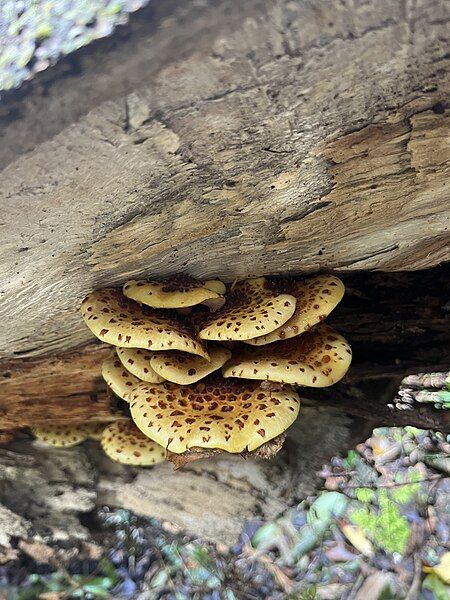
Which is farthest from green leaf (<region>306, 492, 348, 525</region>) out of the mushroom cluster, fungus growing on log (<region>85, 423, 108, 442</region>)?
fungus growing on log (<region>85, 423, 108, 442</region>)

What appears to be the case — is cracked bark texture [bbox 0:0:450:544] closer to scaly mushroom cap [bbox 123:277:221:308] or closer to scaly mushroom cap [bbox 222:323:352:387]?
scaly mushroom cap [bbox 123:277:221:308]

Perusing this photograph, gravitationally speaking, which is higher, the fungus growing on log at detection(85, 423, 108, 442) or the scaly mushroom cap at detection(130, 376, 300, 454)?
the scaly mushroom cap at detection(130, 376, 300, 454)

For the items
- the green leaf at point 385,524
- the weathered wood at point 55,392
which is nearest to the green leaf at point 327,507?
the green leaf at point 385,524

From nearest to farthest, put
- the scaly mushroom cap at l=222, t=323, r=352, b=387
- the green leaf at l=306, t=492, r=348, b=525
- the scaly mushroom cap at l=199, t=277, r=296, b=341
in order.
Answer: the scaly mushroom cap at l=199, t=277, r=296, b=341 < the scaly mushroom cap at l=222, t=323, r=352, b=387 < the green leaf at l=306, t=492, r=348, b=525

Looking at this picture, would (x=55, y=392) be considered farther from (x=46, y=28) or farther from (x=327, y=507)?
(x=46, y=28)

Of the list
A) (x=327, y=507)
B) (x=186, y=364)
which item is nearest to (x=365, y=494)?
(x=327, y=507)

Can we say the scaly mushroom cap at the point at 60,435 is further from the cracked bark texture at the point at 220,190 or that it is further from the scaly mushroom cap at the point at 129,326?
the scaly mushroom cap at the point at 129,326

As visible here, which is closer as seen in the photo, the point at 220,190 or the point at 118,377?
the point at 220,190
